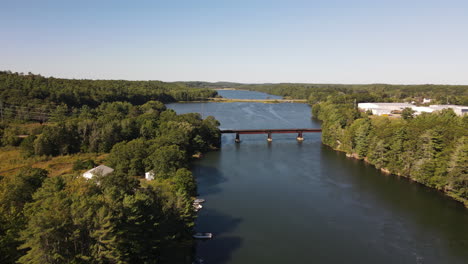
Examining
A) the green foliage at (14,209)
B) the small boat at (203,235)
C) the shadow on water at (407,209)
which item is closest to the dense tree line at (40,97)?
the green foliage at (14,209)

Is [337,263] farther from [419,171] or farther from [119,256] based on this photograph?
[419,171]

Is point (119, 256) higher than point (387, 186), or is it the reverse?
point (119, 256)

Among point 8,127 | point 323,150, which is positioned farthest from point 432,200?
point 8,127

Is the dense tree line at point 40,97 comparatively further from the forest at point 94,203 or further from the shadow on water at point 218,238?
the shadow on water at point 218,238

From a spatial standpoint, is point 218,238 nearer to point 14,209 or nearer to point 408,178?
point 14,209

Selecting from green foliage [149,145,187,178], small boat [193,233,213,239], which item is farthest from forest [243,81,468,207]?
green foliage [149,145,187,178]

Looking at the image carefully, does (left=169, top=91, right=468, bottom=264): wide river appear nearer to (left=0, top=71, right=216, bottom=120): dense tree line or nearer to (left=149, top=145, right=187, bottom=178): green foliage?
(left=149, top=145, right=187, bottom=178): green foliage
